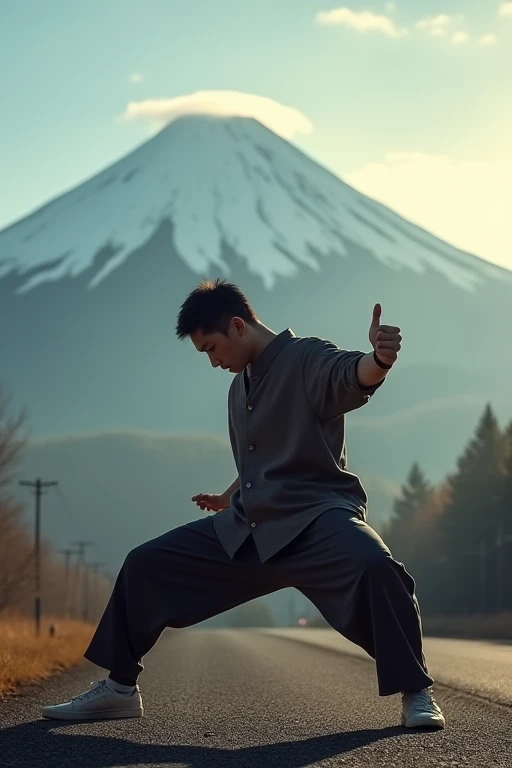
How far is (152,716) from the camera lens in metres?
6.44

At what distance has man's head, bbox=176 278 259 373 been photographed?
19.9 ft

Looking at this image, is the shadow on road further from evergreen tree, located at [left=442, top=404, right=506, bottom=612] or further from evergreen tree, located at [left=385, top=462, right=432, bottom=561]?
evergreen tree, located at [left=385, top=462, right=432, bottom=561]

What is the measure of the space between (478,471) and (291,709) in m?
50.9

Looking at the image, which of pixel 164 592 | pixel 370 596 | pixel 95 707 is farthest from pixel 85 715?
pixel 370 596

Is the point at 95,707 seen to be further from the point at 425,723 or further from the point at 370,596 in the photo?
the point at 425,723

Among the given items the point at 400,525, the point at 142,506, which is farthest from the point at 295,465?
the point at 142,506

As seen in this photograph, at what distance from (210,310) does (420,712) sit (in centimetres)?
182

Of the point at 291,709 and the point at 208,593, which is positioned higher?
the point at 208,593

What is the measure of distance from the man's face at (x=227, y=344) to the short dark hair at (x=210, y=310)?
0.07 ft

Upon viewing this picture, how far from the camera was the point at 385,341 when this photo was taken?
539 cm

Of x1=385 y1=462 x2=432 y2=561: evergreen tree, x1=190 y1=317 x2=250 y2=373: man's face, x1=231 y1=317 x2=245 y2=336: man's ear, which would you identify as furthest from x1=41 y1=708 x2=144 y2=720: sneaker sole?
x1=385 y1=462 x2=432 y2=561: evergreen tree

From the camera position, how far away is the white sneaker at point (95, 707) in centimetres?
615

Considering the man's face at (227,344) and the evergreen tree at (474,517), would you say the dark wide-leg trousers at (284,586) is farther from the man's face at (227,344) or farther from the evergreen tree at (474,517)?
the evergreen tree at (474,517)

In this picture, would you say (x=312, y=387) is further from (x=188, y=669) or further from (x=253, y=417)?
(x=188, y=669)
